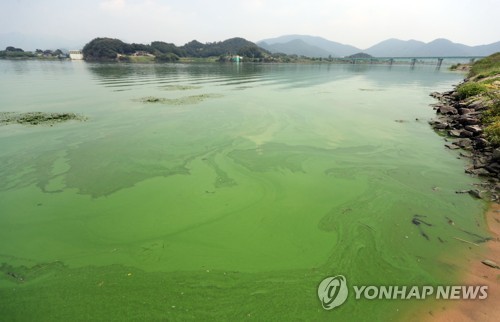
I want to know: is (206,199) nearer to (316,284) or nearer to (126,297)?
(126,297)

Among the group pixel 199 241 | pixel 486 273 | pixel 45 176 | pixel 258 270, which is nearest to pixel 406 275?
pixel 486 273

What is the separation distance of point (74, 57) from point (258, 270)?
131828mm

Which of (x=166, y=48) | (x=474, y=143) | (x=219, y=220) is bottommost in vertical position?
(x=219, y=220)

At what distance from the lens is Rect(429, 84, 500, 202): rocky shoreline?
21.1ft

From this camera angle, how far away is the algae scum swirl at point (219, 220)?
3599mm

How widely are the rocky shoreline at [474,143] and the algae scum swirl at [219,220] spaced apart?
1.49 feet

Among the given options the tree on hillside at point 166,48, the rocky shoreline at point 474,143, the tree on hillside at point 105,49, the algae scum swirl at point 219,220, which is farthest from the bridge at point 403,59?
the algae scum swirl at point 219,220

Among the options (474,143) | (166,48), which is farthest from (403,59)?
(474,143)

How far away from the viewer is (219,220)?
5.24m

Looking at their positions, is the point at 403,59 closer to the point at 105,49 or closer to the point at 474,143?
the point at 105,49

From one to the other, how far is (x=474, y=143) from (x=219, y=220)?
9.58 metres

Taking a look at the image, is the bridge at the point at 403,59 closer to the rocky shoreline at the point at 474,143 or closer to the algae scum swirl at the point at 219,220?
the rocky shoreline at the point at 474,143

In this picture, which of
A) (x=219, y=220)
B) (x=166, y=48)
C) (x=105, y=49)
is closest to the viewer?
(x=219, y=220)

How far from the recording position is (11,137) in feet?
32.0
